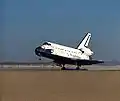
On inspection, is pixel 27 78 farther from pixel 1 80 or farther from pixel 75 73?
pixel 75 73

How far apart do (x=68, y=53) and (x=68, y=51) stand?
8 centimetres

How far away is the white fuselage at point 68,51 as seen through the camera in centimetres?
529

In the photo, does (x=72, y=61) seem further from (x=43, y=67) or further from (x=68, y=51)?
(x=43, y=67)

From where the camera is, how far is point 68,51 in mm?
5395

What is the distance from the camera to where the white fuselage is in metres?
5.29

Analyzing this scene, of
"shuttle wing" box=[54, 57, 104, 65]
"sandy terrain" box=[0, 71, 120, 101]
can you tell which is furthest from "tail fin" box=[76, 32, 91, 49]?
"sandy terrain" box=[0, 71, 120, 101]

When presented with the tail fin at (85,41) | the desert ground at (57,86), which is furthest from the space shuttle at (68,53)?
the desert ground at (57,86)

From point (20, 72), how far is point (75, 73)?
0.84m

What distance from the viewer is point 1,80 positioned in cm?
432

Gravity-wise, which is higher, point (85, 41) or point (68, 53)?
point (85, 41)

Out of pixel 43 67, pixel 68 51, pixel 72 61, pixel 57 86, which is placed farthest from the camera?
pixel 72 61

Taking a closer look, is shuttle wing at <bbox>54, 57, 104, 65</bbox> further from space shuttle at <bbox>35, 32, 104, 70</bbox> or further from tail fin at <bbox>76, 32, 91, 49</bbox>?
tail fin at <bbox>76, 32, 91, 49</bbox>

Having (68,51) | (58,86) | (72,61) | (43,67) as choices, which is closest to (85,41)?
(68,51)

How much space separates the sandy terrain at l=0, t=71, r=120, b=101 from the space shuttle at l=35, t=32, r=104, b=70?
24.1 inches
